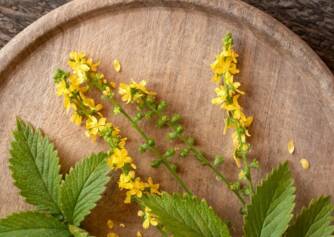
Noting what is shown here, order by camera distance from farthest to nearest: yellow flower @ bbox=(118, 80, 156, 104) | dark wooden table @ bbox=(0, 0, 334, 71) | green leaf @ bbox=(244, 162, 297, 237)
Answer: dark wooden table @ bbox=(0, 0, 334, 71) < yellow flower @ bbox=(118, 80, 156, 104) < green leaf @ bbox=(244, 162, 297, 237)

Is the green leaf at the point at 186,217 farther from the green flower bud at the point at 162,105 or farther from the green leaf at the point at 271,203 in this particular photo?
the green flower bud at the point at 162,105

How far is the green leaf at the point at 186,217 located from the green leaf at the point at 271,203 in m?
0.05

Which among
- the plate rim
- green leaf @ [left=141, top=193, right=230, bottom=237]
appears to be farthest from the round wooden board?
green leaf @ [left=141, top=193, right=230, bottom=237]

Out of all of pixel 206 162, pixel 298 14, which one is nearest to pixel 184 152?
pixel 206 162

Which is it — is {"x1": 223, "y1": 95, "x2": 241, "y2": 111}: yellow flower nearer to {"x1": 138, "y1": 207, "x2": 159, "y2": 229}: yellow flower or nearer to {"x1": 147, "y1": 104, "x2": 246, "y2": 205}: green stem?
{"x1": 147, "y1": 104, "x2": 246, "y2": 205}: green stem

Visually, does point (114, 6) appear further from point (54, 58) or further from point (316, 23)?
point (316, 23)

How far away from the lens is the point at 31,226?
1.20 m

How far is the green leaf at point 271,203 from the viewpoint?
41.8 inches

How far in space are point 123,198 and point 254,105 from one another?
1.07 feet

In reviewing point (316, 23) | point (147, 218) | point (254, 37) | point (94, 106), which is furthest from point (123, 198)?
point (316, 23)

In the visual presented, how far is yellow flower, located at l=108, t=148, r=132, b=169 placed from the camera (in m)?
1.17

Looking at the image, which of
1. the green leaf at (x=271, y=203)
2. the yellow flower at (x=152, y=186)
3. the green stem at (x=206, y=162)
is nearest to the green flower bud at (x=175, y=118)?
the green stem at (x=206, y=162)

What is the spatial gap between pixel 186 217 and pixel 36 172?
327mm

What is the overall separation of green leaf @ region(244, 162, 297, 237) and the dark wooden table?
40 cm
